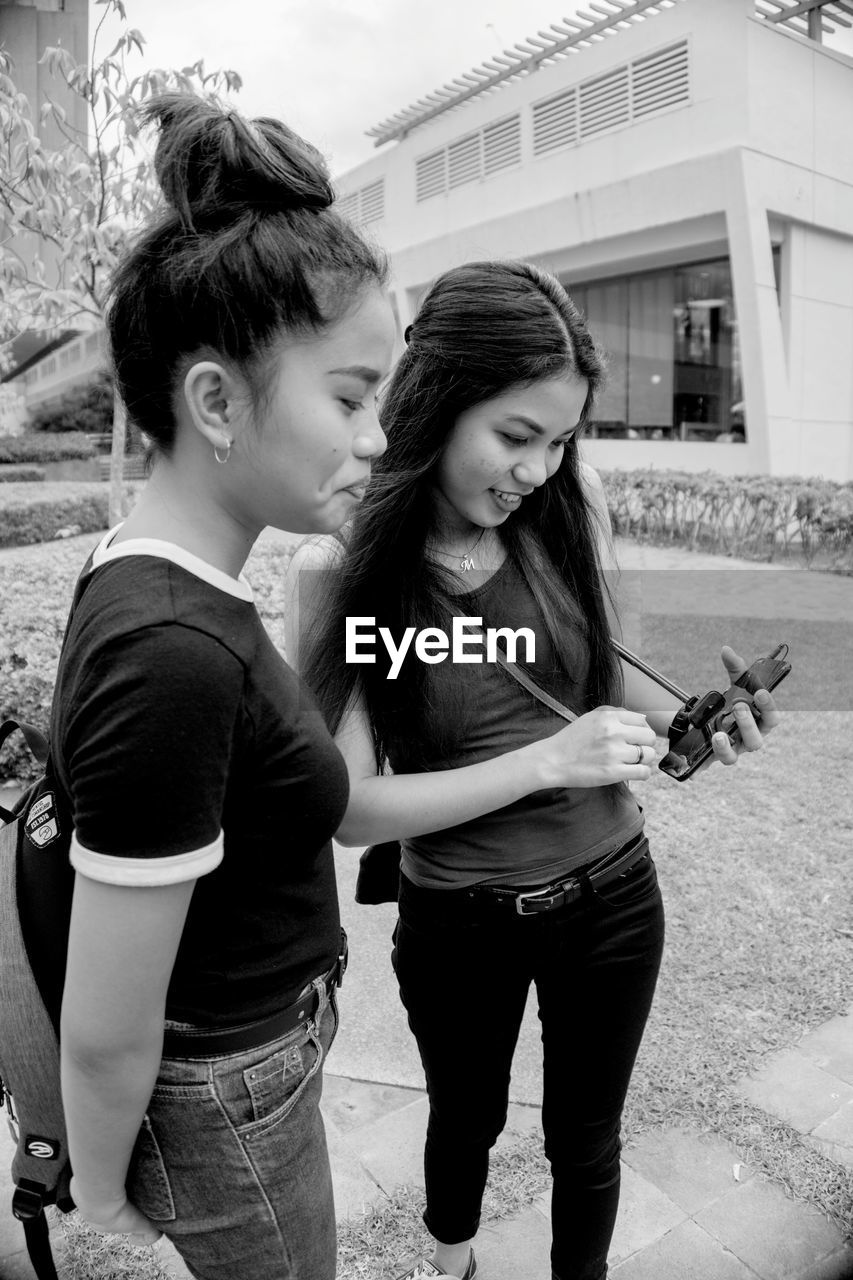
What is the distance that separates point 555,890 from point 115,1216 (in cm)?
71

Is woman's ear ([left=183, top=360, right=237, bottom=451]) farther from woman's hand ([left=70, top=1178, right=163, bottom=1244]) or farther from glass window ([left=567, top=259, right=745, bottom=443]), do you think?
glass window ([left=567, top=259, right=745, bottom=443])

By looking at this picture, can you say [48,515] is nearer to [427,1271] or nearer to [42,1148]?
[427,1271]

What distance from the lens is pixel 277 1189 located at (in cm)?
106

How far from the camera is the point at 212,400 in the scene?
0.92 metres

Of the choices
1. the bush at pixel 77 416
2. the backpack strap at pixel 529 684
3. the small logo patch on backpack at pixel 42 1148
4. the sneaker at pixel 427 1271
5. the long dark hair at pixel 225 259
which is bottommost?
the sneaker at pixel 427 1271

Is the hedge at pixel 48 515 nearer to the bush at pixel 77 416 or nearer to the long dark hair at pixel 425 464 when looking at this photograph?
the long dark hair at pixel 425 464

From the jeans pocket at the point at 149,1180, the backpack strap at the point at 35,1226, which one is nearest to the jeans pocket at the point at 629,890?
the jeans pocket at the point at 149,1180

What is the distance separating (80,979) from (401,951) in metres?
0.82

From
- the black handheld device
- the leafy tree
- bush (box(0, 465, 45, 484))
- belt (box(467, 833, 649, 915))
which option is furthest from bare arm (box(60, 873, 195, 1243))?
bush (box(0, 465, 45, 484))

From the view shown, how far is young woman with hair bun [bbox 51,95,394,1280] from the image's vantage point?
858mm

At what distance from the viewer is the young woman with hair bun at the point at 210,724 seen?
86 centimetres

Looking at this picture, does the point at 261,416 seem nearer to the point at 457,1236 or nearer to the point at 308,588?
the point at 308,588

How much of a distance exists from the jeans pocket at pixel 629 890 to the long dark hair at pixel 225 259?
37.4 inches

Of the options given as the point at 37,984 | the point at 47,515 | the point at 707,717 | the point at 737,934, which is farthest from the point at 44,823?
the point at 47,515
